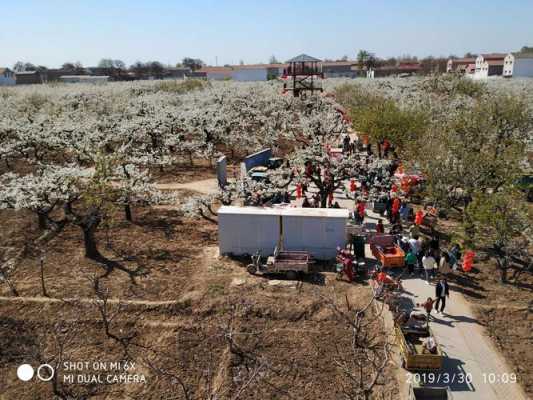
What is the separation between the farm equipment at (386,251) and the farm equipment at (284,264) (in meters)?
2.68

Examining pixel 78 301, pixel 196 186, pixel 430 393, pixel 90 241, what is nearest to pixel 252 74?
pixel 196 186

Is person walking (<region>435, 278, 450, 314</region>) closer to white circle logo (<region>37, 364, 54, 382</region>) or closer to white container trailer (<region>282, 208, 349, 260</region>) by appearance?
white container trailer (<region>282, 208, 349, 260</region>)

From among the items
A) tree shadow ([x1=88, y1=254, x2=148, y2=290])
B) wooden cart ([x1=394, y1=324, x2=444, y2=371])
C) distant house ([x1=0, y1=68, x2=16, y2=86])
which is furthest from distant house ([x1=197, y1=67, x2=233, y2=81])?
wooden cart ([x1=394, y1=324, x2=444, y2=371])

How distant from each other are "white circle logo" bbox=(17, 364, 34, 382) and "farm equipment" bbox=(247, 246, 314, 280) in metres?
7.37

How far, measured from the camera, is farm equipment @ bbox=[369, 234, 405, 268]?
15414mm

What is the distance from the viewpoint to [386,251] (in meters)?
16.2

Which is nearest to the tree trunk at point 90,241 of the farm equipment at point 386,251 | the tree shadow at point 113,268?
the tree shadow at point 113,268

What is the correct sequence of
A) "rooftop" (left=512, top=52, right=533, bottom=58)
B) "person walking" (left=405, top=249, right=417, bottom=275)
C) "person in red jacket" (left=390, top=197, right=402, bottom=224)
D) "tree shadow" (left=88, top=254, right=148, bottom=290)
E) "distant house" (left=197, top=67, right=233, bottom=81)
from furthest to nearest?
1. "distant house" (left=197, top=67, right=233, bottom=81)
2. "rooftop" (left=512, top=52, right=533, bottom=58)
3. "person in red jacket" (left=390, top=197, right=402, bottom=224)
4. "tree shadow" (left=88, top=254, right=148, bottom=290)
5. "person walking" (left=405, top=249, right=417, bottom=275)

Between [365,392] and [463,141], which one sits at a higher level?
[463,141]

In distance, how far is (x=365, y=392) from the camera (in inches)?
308

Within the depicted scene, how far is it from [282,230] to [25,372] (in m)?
9.39

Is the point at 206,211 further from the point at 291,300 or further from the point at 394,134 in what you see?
the point at 394,134

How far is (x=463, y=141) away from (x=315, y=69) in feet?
82.7

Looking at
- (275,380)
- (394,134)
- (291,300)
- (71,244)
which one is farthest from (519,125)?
(71,244)
